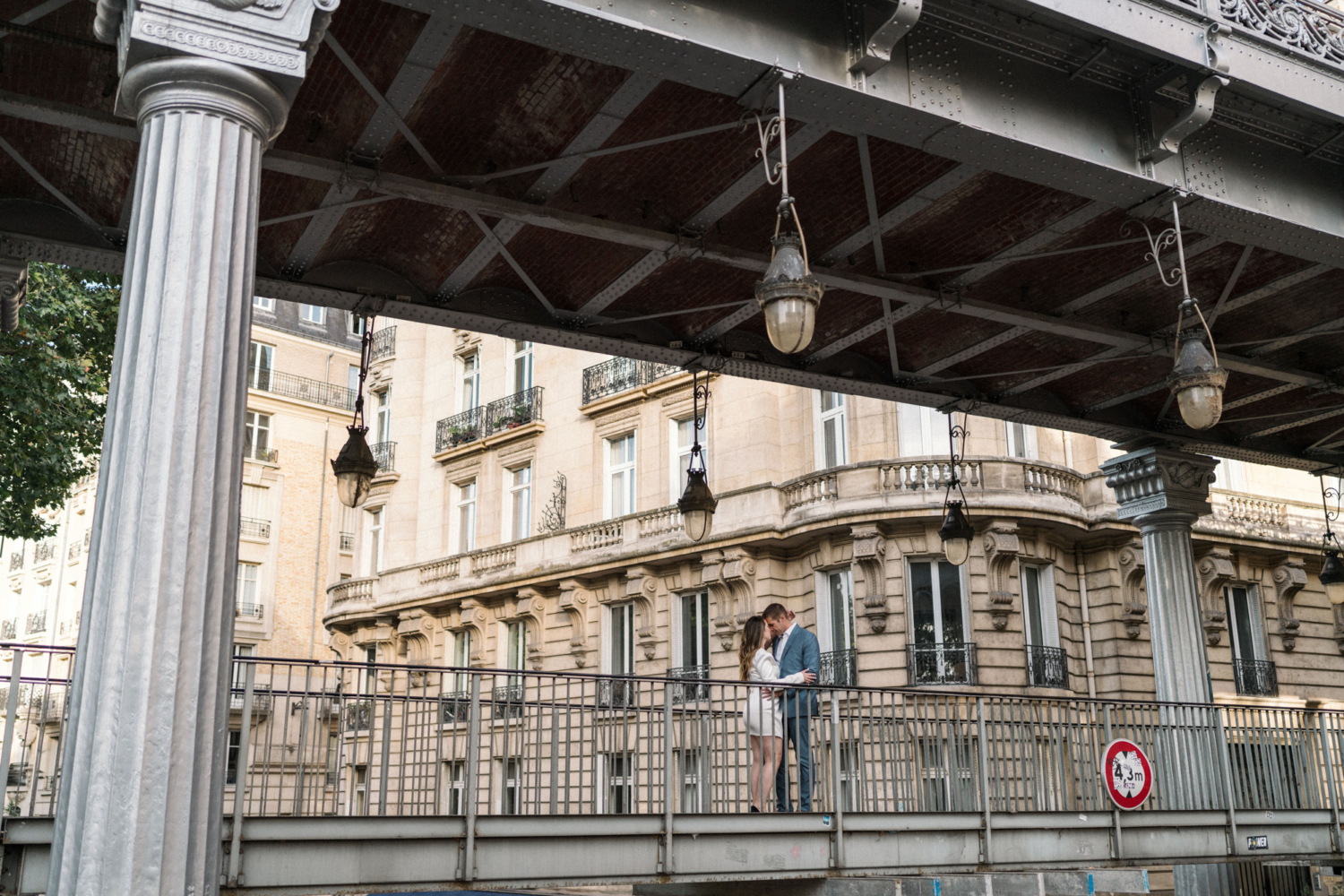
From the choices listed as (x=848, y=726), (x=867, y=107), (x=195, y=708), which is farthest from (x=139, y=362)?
(x=848, y=726)

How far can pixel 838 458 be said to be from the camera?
29.0 metres

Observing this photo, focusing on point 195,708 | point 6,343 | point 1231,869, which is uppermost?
point 6,343

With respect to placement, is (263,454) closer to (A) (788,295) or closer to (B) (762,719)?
(B) (762,719)

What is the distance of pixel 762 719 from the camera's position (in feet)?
35.7

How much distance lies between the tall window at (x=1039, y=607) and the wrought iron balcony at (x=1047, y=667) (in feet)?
0.78

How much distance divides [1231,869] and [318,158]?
47.5 feet

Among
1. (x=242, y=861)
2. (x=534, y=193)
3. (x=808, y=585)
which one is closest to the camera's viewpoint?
(x=242, y=861)

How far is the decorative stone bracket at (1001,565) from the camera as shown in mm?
26188

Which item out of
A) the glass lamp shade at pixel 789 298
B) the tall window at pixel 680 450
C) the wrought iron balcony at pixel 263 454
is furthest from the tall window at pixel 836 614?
the wrought iron balcony at pixel 263 454

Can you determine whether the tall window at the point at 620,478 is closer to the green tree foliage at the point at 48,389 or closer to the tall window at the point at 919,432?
the tall window at the point at 919,432

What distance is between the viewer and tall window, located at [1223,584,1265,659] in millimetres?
29297

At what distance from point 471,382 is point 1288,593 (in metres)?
24.7

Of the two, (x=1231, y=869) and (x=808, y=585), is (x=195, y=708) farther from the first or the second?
(x=808, y=585)

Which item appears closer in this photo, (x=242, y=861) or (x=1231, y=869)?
(x=242, y=861)
